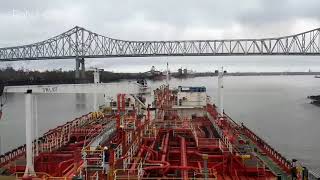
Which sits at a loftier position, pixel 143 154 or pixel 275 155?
pixel 143 154

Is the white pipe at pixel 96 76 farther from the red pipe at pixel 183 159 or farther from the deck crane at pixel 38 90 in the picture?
the red pipe at pixel 183 159

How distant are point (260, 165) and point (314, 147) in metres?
18.0

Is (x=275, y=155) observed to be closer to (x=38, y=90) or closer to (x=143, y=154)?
(x=143, y=154)

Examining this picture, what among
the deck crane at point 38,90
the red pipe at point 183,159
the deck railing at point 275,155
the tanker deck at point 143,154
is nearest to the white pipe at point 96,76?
the tanker deck at point 143,154

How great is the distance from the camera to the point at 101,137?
51.9 ft

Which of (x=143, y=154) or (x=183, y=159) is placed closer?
(x=183, y=159)

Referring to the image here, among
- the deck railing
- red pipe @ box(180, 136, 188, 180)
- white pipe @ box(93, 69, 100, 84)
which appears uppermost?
white pipe @ box(93, 69, 100, 84)

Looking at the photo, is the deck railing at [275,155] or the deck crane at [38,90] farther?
the deck railing at [275,155]

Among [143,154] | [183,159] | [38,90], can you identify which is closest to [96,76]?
[143,154]

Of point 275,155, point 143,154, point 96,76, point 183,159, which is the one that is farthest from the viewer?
point 96,76

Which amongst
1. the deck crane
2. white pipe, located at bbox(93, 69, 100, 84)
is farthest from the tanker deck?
white pipe, located at bbox(93, 69, 100, 84)

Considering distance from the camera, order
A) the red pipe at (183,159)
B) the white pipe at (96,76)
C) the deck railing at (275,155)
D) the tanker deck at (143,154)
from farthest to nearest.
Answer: the white pipe at (96,76) < the deck railing at (275,155) < the red pipe at (183,159) < the tanker deck at (143,154)

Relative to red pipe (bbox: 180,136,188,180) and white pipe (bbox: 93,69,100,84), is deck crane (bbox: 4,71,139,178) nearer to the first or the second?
white pipe (bbox: 93,69,100,84)

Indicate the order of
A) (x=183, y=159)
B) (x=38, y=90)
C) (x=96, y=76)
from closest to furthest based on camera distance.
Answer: (x=38, y=90), (x=183, y=159), (x=96, y=76)
